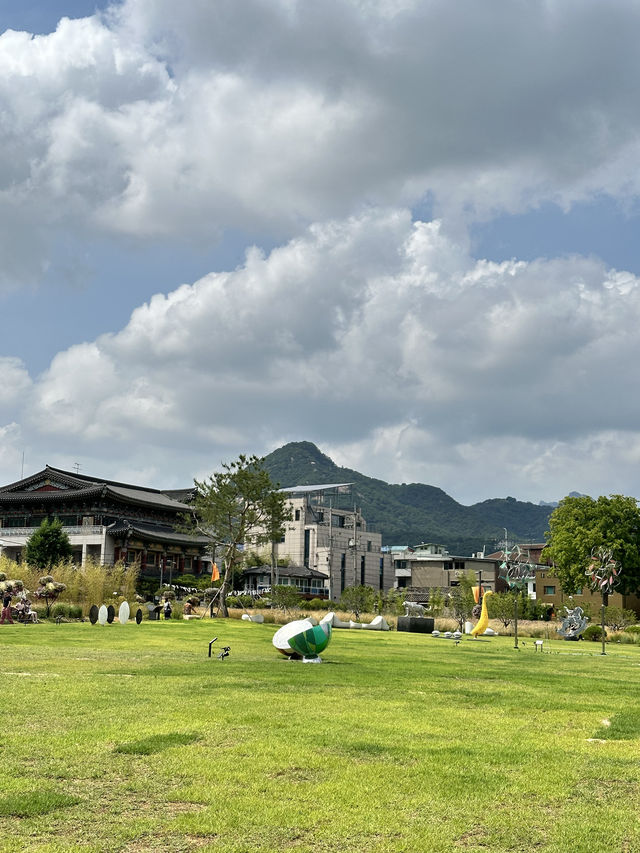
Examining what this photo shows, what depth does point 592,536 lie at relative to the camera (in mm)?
65375

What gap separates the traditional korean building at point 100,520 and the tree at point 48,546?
22.1 ft

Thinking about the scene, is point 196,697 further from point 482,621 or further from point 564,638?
point 564,638

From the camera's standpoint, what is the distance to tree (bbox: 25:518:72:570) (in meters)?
71.0

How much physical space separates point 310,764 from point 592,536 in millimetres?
61012

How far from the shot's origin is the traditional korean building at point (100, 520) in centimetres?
8181

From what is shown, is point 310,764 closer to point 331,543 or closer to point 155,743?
point 155,743

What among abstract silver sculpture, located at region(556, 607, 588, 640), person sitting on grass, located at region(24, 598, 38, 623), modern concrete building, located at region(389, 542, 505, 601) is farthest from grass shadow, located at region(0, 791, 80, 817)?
modern concrete building, located at region(389, 542, 505, 601)

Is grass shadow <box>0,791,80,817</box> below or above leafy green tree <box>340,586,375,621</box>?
above

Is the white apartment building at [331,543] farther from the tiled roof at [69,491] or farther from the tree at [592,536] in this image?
the tree at [592,536]

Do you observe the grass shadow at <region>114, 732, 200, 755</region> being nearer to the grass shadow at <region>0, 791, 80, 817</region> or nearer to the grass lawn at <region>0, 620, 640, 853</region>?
the grass lawn at <region>0, 620, 640, 853</region>

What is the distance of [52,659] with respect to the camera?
1962 cm

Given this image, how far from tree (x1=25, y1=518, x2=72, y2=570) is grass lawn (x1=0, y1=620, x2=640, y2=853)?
188ft

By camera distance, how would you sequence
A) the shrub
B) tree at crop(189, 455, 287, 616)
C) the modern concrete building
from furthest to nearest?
the modern concrete building
tree at crop(189, 455, 287, 616)
the shrub

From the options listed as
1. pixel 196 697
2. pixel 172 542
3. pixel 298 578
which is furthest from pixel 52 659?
pixel 298 578
